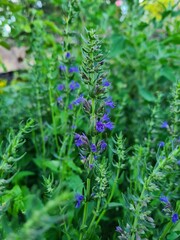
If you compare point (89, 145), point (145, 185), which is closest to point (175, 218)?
point (145, 185)

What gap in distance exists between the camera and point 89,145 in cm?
87

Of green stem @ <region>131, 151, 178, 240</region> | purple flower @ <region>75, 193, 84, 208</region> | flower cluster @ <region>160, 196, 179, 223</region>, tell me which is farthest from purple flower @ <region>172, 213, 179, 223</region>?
purple flower @ <region>75, 193, 84, 208</region>

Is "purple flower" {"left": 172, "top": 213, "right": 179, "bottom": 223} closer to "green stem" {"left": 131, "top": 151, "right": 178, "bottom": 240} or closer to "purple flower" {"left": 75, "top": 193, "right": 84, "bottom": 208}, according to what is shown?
"green stem" {"left": 131, "top": 151, "right": 178, "bottom": 240}

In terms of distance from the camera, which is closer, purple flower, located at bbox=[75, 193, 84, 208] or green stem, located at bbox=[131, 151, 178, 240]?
green stem, located at bbox=[131, 151, 178, 240]

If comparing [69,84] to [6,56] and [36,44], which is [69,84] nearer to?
[36,44]

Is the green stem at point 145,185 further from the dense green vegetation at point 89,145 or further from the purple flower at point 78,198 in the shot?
the purple flower at point 78,198

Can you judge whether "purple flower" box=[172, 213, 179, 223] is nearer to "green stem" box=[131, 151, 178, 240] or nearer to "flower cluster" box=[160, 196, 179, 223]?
"flower cluster" box=[160, 196, 179, 223]

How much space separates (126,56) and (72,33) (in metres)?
1.03

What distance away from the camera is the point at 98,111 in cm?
86

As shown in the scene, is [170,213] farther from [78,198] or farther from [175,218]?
[78,198]

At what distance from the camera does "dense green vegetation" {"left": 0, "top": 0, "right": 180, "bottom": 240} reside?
0.83 metres

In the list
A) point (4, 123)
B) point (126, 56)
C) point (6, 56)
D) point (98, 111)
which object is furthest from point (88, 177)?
point (6, 56)

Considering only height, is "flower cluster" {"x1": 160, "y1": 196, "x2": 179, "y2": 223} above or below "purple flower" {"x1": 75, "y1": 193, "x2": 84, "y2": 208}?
below

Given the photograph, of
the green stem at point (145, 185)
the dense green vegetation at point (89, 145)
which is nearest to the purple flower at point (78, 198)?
the dense green vegetation at point (89, 145)
